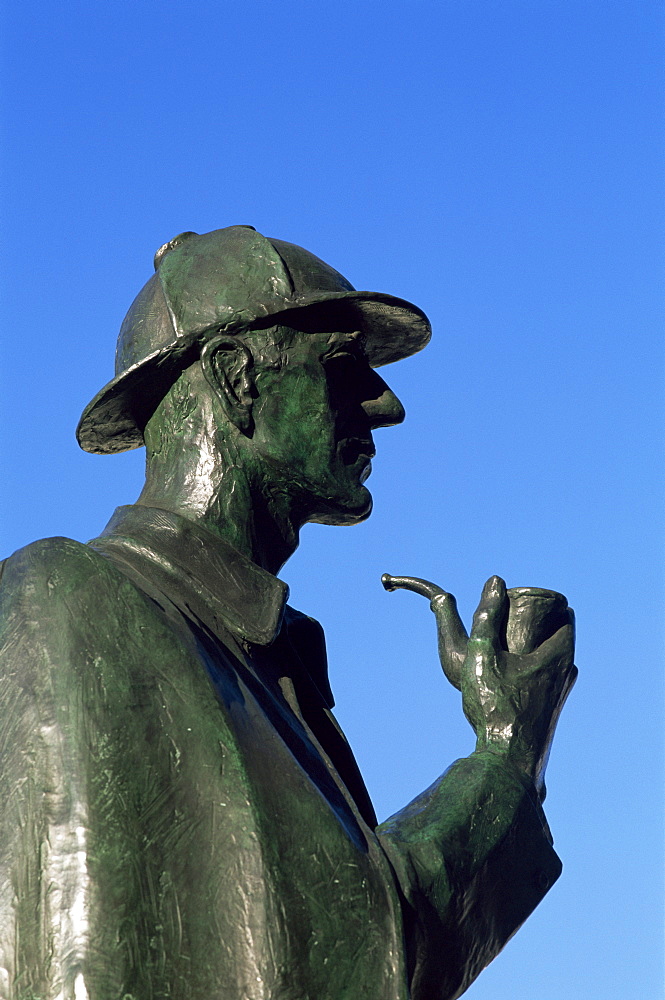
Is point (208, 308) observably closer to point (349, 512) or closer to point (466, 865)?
point (349, 512)

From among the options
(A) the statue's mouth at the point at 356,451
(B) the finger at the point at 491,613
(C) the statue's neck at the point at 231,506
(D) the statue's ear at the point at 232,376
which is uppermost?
(D) the statue's ear at the point at 232,376

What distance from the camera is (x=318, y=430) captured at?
7.02 metres

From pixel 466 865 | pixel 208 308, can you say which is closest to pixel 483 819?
pixel 466 865

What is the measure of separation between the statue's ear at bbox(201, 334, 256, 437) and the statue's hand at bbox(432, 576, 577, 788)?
1.12 m

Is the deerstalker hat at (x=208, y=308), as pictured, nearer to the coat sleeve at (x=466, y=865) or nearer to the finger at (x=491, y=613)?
the finger at (x=491, y=613)

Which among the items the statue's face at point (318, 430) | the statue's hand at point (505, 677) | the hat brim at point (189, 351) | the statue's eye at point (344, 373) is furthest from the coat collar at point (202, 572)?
the statue's eye at point (344, 373)

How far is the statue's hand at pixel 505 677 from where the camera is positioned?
6789mm

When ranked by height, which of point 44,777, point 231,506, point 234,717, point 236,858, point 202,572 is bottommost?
point 236,858

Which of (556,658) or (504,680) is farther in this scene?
(556,658)

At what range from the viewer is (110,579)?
606 cm

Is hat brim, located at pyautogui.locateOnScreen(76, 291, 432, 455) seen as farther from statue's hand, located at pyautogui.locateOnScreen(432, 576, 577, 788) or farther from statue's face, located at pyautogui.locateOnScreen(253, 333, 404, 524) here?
statue's hand, located at pyautogui.locateOnScreen(432, 576, 577, 788)

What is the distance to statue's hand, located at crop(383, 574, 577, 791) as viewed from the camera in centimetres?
679

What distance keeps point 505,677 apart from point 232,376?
61.8 inches

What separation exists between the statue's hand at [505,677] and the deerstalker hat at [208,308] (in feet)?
4.18
